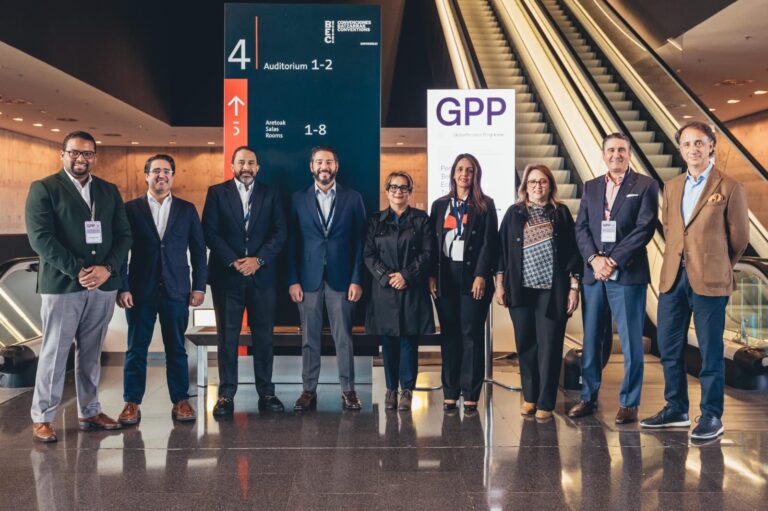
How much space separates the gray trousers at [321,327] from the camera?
4.82 metres

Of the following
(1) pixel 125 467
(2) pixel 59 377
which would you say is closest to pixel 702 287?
(1) pixel 125 467

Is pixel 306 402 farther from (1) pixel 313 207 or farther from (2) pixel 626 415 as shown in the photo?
(2) pixel 626 415

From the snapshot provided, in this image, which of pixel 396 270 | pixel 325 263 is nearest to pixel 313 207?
pixel 325 263

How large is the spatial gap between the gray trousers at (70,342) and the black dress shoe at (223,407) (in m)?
0.73

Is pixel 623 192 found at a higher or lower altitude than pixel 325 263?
higher

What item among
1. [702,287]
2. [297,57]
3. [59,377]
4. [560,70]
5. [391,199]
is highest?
[560,70]

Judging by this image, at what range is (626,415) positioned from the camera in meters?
4.42

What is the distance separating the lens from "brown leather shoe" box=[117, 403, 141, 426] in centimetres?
440

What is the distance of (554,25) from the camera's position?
36.1 ft

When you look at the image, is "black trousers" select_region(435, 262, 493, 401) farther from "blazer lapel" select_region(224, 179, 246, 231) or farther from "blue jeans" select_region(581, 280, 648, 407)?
"blazer lapel" select_region(224, 179, 246, 231)

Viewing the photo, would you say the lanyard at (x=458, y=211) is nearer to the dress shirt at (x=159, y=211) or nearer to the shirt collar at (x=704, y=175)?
the shirt collar at (x=704, y=175)

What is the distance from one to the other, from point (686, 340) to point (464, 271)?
136 centimetres

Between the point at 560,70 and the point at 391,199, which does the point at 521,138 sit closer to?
the point at 560,70

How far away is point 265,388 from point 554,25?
27.0 feet
